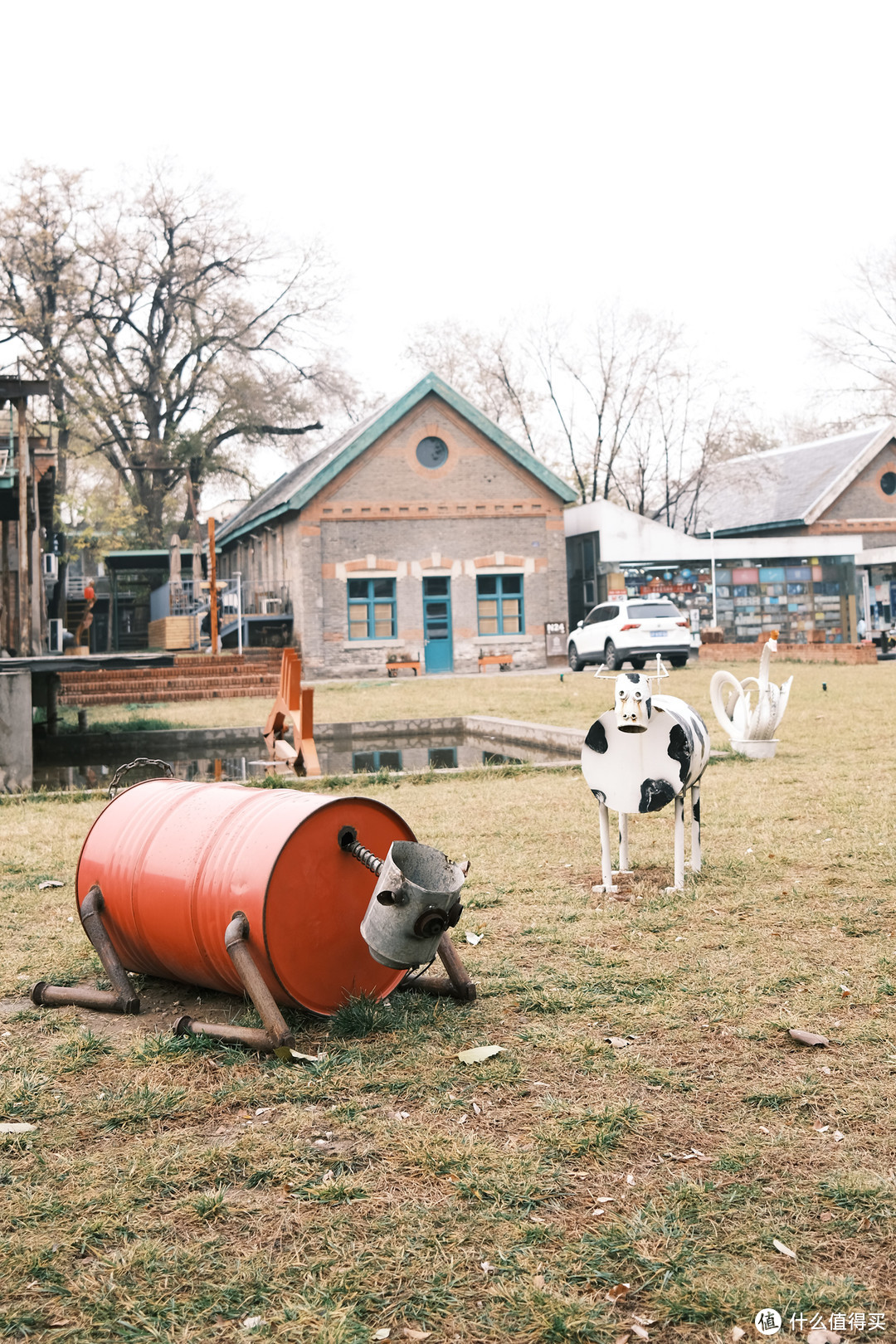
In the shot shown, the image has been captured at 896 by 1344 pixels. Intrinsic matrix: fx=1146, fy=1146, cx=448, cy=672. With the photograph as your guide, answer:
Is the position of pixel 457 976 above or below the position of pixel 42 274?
below

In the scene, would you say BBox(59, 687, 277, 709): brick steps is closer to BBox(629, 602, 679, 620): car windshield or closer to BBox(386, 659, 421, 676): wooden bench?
BBox(386, 659, 421, 676): wooden bench

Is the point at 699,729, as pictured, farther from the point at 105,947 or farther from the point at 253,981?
the point at 105,947

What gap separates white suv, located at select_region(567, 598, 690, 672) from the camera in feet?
85.0

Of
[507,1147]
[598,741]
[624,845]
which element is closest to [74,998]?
[507,1147]

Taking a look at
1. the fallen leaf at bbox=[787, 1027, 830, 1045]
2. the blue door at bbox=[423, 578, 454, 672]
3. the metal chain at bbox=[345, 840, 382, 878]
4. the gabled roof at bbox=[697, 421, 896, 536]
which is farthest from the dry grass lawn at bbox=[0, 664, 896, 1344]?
the gabled roof at bbox=[697, 421, 896, 536]

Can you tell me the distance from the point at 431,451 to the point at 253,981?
2814 centimetres

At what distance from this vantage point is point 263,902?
13.1 feet

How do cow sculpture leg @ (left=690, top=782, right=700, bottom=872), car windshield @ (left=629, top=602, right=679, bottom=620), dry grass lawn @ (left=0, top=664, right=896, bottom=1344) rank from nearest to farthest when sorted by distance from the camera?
dry grass lawn @ (left=0, top=664, right=896, bottom=1344) → cow sculpture leg @ (left=690, top=782, right=700, bottom=872) → car windshield @ (left=629, top=602, right=679, bottom=620)

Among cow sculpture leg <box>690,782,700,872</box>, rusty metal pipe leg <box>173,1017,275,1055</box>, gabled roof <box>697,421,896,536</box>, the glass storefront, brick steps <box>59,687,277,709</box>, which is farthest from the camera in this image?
gabled roof <box>697,421,896,536</box>

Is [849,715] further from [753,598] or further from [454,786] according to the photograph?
[753,598]

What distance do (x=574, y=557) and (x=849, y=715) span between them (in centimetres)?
2210

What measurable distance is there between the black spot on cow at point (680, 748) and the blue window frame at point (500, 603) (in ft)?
84.5

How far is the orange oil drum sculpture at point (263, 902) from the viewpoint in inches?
156

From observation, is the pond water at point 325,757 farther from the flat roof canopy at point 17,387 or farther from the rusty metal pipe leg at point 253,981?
the rusty metal pipe leg at point 253,981
